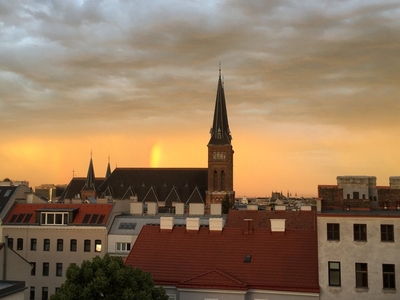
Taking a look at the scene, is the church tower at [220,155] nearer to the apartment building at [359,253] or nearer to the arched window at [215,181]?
the arched window at [215,181]

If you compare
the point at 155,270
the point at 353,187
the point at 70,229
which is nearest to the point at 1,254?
the point at 155,270

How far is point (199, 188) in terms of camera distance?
140 meters

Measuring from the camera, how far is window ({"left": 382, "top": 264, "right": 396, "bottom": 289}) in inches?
1288

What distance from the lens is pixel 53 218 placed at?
60.2 m

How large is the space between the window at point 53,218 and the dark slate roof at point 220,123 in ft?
270

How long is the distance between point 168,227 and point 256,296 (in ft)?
36.8

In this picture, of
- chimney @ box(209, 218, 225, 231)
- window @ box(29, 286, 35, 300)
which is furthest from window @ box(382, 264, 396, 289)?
window @ box(29, 286, 35, 300)

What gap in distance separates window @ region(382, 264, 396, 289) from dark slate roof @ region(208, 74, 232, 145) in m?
106

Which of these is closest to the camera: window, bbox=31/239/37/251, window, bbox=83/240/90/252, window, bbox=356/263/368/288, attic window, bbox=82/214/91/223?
window, bbox=356/263/368/288

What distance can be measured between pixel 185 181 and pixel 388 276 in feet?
366

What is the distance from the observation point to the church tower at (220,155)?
A: 136125 millimetres

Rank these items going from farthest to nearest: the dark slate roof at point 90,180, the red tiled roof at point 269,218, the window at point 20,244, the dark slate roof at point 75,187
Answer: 1. the dark slate roof at point 75,187
2. the dark slate roof at point 90,180
3. the red tiled roof at point 269,218
4. the window at point 20,244

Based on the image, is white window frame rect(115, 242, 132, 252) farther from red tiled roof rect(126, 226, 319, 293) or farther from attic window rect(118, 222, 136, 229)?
red tiled roof rect(126, 226, 319, 293)

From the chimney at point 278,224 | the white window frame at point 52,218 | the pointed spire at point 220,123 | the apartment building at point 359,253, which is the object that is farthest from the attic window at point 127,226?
the pointed spire at point 220,123
